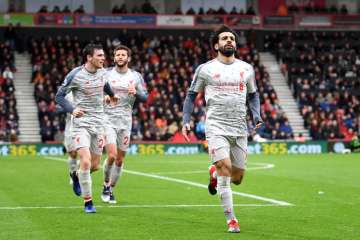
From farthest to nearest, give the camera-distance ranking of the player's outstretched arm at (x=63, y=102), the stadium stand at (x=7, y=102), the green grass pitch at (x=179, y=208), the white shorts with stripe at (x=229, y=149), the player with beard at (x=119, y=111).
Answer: the stadium stand at (x=7, y=102)
the player with beard at (x=119, y=111)
the player's outstretched arm at (x=63, y=102)
the white shorts with stripe at (x=229, y=149)
the green grass pitch at (x=179, y=208)

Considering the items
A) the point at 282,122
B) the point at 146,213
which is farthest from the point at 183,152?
the point at 146,213

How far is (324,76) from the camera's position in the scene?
51.3 metres

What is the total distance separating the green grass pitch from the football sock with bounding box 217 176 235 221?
0.82ft

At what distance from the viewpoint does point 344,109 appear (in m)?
47.9

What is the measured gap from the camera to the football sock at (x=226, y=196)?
1101cm

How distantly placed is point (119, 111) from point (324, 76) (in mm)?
36489

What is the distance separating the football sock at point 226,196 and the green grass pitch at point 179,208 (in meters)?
0.25

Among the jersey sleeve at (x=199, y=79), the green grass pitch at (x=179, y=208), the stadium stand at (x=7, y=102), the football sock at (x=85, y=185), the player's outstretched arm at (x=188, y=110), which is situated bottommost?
the stadium stand at (x=7, y=102)

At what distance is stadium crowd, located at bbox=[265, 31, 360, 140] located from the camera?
46.0 m

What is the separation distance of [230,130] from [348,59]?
140ft

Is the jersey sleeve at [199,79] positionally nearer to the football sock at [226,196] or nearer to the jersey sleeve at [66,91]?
the football sock at [226,196]

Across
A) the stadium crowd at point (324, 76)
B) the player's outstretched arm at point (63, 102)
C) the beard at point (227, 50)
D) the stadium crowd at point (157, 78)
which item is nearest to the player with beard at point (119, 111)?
the player's outstretched arm at point (63, 102)

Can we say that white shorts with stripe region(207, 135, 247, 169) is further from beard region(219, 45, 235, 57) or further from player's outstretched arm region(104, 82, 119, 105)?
player's outstretched arm region(104, 82, 119, 105)

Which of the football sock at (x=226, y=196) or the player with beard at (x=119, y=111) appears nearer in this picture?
the football sock at (x=226, y=196)
